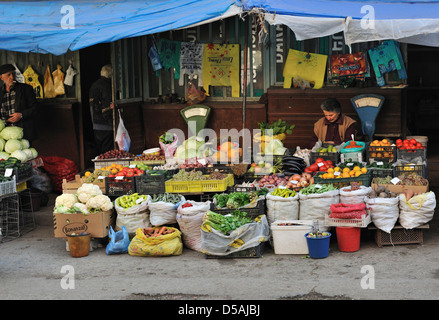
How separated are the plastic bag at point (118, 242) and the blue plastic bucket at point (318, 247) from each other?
90.7 inches

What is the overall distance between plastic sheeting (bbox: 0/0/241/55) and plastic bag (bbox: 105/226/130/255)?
104 inches

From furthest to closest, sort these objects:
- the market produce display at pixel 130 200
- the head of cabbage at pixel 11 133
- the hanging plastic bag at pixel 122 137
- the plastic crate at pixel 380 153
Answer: the hanging plastic bag at pixel 122 137
the head of cabbage at pixel 11 133
the plastic crate at pixel 380 153
the market produce display at pixel 130 200

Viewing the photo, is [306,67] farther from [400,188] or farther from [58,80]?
[58,80]

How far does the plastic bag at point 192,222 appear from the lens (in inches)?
328

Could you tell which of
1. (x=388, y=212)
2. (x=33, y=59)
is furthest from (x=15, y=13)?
(x=388, y=212)

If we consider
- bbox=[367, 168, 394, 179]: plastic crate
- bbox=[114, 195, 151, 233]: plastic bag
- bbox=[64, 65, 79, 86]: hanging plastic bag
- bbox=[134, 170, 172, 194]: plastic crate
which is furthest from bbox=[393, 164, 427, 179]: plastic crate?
bbox=[64, 65, 79, 86]: hanging plastic bag

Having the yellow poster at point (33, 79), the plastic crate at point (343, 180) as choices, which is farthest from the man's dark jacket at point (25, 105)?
the plastic crate at point (343, 180)

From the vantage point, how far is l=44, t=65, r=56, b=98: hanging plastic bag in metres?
12.4

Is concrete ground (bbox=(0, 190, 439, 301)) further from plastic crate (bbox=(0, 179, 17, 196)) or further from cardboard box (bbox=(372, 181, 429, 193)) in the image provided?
plastic crate (bbox=(0, 179, 17, 196))

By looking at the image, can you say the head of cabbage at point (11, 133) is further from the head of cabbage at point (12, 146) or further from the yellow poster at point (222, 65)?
the yellow poster at point (222, 65)

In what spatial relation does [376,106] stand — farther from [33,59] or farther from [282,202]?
[33,59]

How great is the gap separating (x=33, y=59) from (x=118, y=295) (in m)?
7.04

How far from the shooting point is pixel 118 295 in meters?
6.80

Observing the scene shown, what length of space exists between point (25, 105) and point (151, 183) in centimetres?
338
